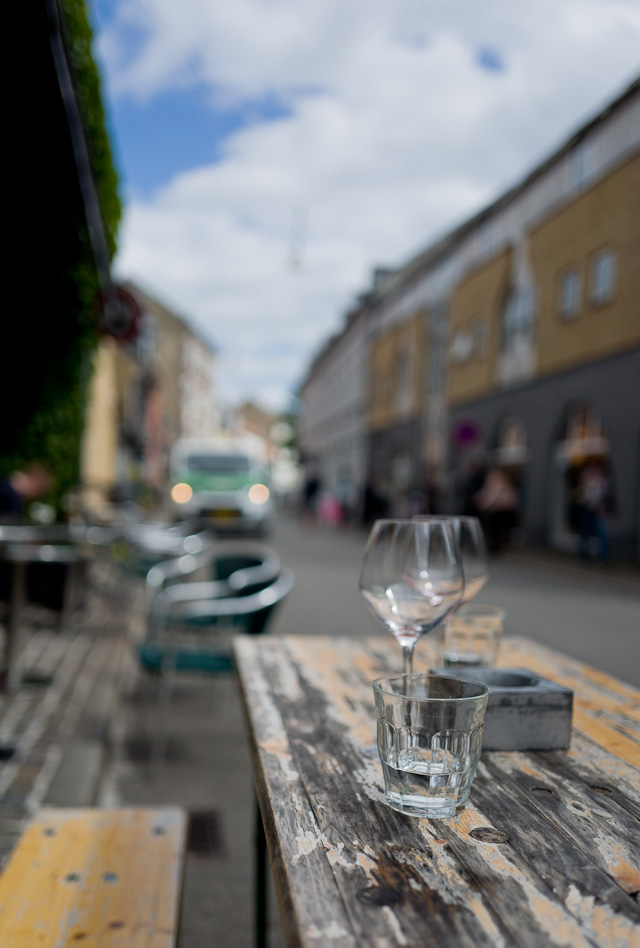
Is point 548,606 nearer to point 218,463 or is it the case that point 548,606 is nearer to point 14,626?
point 14,626

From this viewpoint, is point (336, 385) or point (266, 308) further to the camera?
point (336, 385)

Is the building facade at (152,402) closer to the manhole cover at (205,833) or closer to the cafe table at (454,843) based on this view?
the manhole cover at (205,833)

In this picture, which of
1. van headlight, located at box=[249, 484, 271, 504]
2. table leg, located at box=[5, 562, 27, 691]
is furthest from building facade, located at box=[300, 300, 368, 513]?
table leg, located at box=[5, 562, 27, 691]

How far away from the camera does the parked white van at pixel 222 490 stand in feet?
57.5

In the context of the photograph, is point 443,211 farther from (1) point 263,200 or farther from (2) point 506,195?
(1) point 263,200

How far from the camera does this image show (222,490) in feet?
58.1

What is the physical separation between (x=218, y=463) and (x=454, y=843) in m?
17.5

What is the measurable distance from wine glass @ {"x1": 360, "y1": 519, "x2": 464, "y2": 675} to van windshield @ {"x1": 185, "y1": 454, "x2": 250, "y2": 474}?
16.9m

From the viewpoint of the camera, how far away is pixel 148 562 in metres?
7.77

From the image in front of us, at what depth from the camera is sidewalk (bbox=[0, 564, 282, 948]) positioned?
2891 millimetres

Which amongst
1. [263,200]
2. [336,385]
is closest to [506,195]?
[263,200]

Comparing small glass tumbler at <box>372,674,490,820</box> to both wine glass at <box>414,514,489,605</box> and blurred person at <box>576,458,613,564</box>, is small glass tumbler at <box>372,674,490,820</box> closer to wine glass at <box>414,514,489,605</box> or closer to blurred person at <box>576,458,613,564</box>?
wine glass at <box>414,514,489,605</box>

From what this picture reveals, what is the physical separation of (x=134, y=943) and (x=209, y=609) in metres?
2.78

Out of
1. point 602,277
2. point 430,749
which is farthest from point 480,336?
point 430,749
